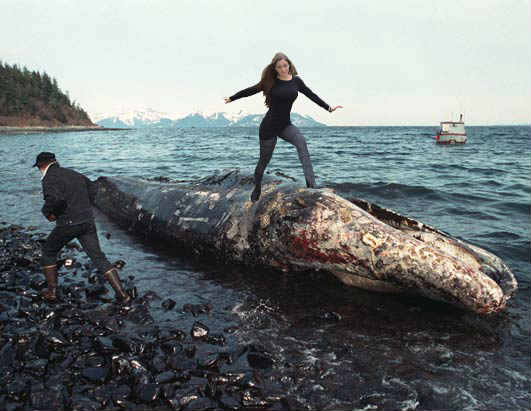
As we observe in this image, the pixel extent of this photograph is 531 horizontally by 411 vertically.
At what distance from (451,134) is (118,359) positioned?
5453cm

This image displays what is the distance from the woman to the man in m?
2.83

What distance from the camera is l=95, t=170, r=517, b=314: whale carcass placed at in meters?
5.10

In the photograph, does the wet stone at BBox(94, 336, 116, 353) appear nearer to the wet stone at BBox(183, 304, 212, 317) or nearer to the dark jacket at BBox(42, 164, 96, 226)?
the wet stone at BBox(183, 304, 212, 317)

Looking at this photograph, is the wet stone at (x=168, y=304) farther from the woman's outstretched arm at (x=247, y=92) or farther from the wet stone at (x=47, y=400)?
the woman's outstretched arm at (x=247, y=92)

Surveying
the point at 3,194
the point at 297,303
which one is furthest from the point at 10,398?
the point at 3,194

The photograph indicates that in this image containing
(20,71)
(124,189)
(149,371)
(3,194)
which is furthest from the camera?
(20,71)

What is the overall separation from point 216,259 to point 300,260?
73.2 inches

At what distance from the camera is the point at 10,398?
11.0 feet

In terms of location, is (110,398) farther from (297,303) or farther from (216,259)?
(216,259)

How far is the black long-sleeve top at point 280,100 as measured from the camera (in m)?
6.30

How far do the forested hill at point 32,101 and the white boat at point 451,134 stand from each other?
10851 centimetres

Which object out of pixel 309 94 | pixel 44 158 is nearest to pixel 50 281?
pixel 44 158

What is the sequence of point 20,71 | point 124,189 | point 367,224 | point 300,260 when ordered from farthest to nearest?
point 20,71, point 124,189, point 300,260, point 367,224

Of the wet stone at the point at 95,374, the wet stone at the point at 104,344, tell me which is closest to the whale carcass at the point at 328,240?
the wet stone at the point at 104,344
